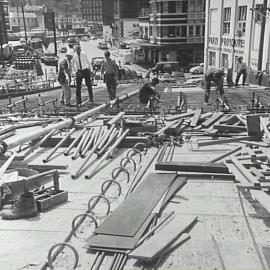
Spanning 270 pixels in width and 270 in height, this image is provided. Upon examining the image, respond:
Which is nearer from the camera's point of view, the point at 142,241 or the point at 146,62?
the point at 142,241

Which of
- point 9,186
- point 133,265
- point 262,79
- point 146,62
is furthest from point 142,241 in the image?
point 146,62

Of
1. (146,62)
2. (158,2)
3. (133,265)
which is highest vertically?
(158,2)

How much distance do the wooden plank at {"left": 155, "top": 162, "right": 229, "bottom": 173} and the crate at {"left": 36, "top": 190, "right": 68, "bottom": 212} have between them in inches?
81.0

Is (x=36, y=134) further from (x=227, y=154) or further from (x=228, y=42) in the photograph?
(x=228, y=42)

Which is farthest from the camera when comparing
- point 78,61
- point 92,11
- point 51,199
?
point 92,11

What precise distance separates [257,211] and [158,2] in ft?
160

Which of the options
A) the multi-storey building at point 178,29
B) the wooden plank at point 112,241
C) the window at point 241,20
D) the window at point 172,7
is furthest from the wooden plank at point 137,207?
the multi-storey building at point 178,29

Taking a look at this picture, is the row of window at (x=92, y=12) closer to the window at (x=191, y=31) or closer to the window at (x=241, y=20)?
the window at (x=191, y=31)

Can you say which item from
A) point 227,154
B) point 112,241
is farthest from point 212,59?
point 112,241

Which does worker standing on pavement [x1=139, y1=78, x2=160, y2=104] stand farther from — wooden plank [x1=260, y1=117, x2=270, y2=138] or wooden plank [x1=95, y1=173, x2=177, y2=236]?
wooden plank [x1=95, y1=173, x2=177, y2=236]

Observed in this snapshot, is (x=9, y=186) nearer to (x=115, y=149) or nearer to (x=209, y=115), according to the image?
(x=115, y=149)

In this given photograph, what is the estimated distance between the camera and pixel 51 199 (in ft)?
21.5

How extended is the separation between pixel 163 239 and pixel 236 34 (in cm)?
2805

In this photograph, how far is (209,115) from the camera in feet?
38.3
